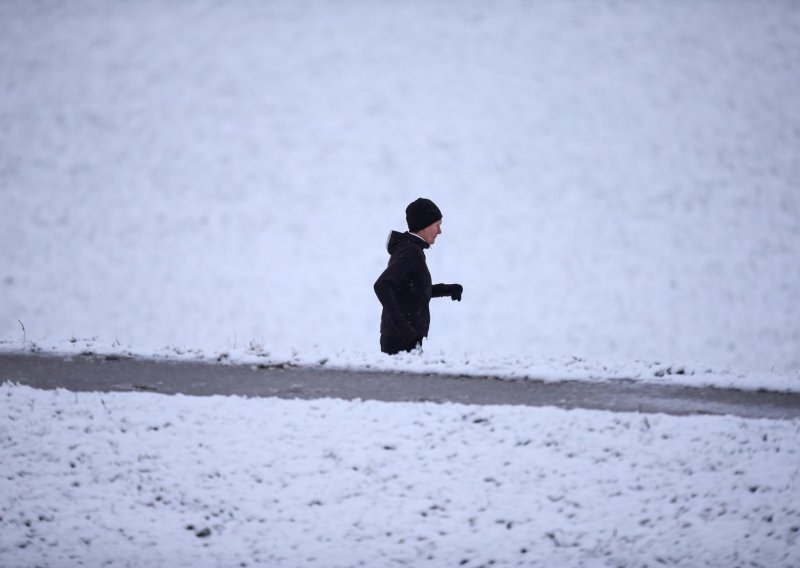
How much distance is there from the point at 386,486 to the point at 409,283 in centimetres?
300

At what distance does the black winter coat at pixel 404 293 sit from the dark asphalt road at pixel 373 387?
62 cm

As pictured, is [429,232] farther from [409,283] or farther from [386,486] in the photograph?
[386,486]

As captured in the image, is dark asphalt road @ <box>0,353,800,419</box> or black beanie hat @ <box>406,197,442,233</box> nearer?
dark asphalt road @ <box>0,353,800,419</box>

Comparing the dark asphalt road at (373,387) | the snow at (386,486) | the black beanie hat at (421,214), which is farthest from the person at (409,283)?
the snow at (386,486)

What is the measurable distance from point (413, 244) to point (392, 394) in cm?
177

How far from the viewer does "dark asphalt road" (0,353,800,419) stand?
6648mm

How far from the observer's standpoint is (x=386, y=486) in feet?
16.9

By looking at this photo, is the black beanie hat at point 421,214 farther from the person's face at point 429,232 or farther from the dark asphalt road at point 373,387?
the dark asphalt road at point 373,387

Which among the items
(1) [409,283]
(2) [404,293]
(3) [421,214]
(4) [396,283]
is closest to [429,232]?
(3) [421,214]

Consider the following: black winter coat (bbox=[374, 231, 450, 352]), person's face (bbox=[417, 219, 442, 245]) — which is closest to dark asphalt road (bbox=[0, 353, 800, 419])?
black winter coat (bbox=[374, 231, 450, 352])

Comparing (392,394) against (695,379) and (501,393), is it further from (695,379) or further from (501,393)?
(695,379)

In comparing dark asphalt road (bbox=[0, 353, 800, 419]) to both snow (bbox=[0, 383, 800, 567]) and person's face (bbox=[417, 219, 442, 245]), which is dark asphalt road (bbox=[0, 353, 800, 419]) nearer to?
snow (bbox=[0, 383, 800, 567])

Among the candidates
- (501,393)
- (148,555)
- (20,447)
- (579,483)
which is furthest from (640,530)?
(20,447)

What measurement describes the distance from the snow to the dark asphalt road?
0.50 meters
